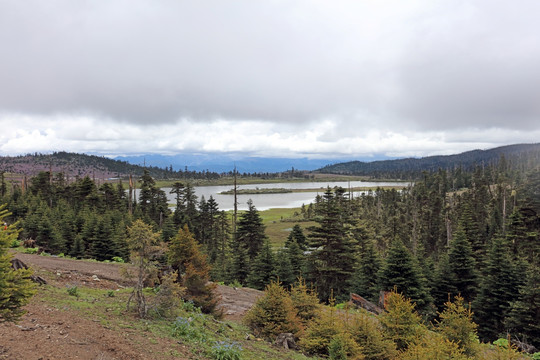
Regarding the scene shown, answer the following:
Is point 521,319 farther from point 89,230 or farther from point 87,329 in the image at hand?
point 89,230

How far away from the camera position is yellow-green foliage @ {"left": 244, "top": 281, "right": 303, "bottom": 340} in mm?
13344

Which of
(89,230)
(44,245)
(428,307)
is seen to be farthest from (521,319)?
(44,245)

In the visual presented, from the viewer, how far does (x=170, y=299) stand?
11.8m

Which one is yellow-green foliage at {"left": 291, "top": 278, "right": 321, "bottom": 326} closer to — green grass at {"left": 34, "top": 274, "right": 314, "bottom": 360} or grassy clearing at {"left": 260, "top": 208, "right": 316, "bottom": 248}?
green grass at {"left": 34, "top": 274, "right": 314, "bottom": 360}

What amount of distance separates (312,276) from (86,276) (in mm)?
19557

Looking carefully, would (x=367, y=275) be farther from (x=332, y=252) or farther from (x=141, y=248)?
(x=141, y=248)

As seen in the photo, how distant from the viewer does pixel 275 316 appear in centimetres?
1355

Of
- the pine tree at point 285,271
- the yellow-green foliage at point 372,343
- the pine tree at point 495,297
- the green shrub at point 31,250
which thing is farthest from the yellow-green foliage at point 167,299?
the pine tree at point 495,297

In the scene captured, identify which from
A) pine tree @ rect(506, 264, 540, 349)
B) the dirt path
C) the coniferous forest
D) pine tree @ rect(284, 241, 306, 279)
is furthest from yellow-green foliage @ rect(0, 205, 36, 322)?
pine tree @ rect(506, 264, 540, 349)

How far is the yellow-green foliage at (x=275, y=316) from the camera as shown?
13344 millimetres

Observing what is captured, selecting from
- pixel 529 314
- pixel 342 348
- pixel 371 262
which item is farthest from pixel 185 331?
pixel 529 314

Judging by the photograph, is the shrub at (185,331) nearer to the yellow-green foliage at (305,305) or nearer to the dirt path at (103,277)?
the dirt path at (103,277)

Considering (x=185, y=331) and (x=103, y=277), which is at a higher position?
(x=185, y=331)

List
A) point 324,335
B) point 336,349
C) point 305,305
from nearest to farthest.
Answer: point 336,349 → point 324,335 → point 305,305
